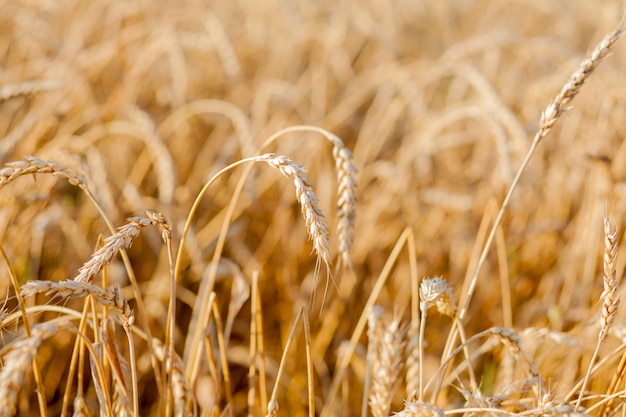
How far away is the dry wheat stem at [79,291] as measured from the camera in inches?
28.4

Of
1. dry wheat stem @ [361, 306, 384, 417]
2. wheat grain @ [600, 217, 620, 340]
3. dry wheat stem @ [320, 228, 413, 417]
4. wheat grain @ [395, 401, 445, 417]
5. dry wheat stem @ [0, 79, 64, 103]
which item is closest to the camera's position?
wheat grain @ [395, 401, 445, 417]

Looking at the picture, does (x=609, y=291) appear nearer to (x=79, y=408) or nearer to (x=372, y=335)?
(x=372, y=335)

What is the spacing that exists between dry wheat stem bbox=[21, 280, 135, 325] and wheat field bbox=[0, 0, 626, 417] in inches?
3.5

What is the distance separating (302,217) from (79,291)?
158cm

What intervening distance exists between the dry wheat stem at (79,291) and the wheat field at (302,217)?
0.09 metres

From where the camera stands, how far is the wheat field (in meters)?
1.27

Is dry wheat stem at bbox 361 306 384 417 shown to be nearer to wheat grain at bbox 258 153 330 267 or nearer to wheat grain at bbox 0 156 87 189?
wheat grain at bbox 258 153 330 267

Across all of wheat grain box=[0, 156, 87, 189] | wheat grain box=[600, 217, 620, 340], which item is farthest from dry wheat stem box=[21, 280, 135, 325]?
wheat grain box=[600, 217, 620, 340]

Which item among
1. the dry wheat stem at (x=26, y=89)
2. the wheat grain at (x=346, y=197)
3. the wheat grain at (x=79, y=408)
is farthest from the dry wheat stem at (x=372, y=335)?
the dry wheat stem at (x=26, y=89)

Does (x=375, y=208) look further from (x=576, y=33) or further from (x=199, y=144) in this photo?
(x=576, y=33)

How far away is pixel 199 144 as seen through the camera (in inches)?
111

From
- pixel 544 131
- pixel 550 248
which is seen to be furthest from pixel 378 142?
pixel 544 131

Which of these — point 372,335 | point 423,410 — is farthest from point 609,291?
point 372,335

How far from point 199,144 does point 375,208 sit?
101 centimetres
